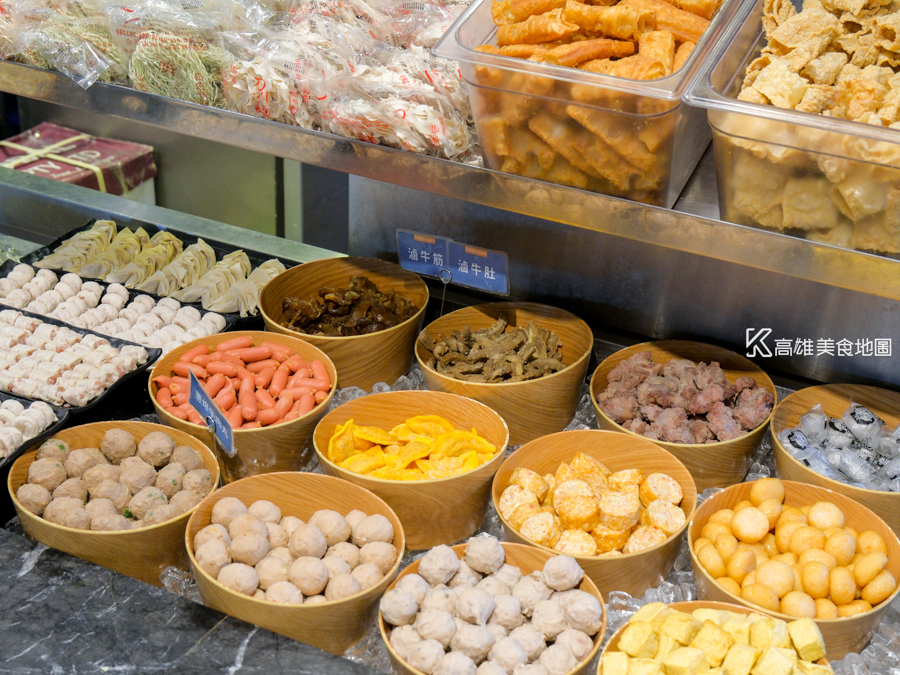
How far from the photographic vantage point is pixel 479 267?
97.7 inches

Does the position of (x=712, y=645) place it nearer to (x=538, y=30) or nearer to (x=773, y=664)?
(x=773, y=664)

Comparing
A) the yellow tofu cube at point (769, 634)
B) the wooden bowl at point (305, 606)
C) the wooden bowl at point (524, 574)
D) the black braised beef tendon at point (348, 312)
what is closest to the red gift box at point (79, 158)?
the black braised beef tendon at point (348, 312)

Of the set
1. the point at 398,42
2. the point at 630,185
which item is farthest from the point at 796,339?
the point at 398,42

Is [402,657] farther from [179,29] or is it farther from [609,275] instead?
[179,29]

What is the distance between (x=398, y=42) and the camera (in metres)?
2.03

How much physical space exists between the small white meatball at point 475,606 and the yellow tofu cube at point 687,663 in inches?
12.9

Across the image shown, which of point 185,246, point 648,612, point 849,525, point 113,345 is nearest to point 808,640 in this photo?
point 648,612

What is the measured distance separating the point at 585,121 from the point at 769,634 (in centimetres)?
97

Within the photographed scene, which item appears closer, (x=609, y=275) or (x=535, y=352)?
(x=535, y=352)

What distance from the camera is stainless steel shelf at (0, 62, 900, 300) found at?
1.48 meters

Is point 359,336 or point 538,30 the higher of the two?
point 538,30

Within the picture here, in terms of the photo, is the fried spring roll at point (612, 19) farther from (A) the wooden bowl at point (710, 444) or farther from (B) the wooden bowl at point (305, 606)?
(B) the wooden bowl at point (305, 606)

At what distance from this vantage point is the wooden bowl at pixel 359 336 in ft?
7.38

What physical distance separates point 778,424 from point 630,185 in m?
0.79
